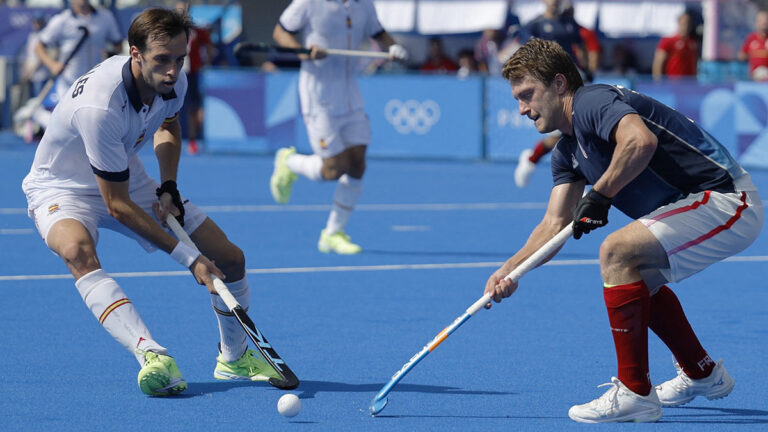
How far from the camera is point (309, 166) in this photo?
372 inches

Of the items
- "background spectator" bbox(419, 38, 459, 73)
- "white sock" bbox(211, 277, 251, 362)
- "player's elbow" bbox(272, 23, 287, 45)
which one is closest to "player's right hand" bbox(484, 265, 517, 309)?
"white sock" bbox(211, 277, 251, 362)

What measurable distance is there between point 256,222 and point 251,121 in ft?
21.1

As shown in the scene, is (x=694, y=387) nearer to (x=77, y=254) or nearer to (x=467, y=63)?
(x=77, y=254)

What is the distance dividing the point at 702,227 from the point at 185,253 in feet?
6.61

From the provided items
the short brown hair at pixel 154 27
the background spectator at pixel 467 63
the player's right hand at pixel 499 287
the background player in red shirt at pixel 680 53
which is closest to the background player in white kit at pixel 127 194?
the short brown hair at pixel 154 27

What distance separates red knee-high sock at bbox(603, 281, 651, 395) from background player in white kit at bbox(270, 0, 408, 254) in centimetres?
477

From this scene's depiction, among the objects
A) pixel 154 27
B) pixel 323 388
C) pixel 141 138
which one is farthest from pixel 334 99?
pixel 154 27

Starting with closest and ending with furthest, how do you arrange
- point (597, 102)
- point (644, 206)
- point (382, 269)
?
point (597, 102) → point (644, 206) → point (382, 269)

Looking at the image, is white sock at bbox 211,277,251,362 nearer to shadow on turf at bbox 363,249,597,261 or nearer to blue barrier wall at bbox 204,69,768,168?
shadow on turf at bbox 363,249,597,261

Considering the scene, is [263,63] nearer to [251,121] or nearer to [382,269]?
[251,121]

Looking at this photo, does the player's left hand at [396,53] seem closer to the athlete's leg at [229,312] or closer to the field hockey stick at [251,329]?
the athlete's leg at [229,312]

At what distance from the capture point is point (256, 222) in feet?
36.0

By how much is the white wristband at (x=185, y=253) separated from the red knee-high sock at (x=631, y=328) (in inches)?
64.2

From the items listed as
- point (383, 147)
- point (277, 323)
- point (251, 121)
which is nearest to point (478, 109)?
point (383, 147)
